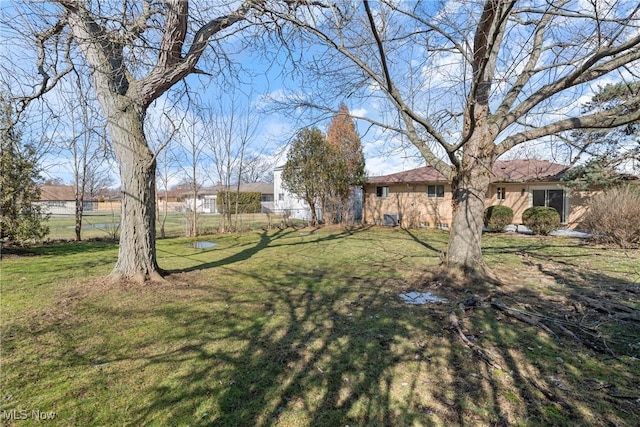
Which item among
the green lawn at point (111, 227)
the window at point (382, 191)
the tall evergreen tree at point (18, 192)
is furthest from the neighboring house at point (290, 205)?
the tall evergreen tree at point (18, 192)

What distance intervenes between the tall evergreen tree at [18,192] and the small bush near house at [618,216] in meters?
17.8

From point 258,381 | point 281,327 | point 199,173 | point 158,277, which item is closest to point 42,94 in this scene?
point 158,277

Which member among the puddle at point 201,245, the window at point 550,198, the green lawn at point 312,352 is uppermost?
the window at point 550,198

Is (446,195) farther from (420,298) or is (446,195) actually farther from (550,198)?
(420,298)

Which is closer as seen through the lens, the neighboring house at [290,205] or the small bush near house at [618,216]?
the small bush near house at [618,216]

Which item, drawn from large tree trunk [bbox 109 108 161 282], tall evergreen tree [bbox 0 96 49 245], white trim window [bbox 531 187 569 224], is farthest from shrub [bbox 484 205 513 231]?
tall evergreen tree [bbox 0 96 49 245]

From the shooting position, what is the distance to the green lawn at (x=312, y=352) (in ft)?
7.51

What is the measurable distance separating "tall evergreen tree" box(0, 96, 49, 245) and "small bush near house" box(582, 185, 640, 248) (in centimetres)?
1782

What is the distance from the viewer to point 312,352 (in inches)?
126

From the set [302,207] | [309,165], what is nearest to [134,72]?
[309,165]

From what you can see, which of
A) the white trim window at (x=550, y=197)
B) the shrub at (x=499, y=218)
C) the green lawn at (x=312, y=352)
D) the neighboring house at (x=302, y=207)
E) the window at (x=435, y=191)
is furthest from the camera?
the neighboring house at (x=302, y=207)

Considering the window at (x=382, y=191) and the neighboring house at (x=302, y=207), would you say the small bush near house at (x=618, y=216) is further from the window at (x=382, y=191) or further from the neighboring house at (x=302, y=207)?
the neighboring house at (x=302, y=207)

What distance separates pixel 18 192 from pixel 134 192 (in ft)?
22.3

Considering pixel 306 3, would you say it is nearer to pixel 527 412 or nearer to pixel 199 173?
pixel 527 412
